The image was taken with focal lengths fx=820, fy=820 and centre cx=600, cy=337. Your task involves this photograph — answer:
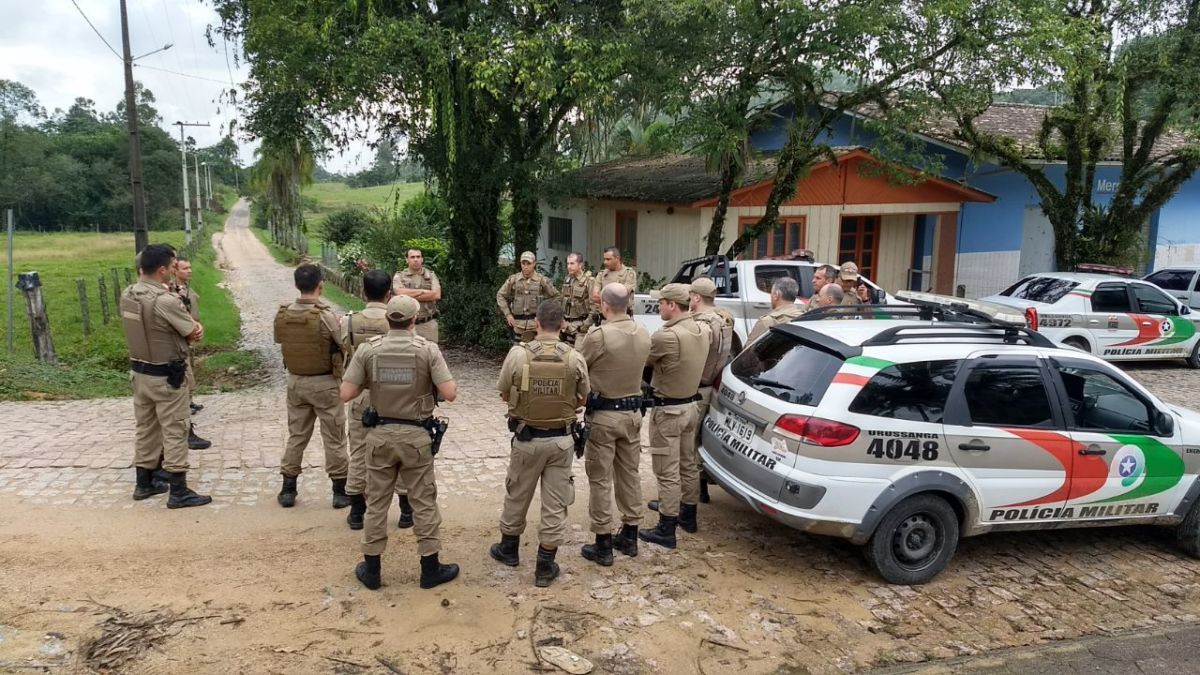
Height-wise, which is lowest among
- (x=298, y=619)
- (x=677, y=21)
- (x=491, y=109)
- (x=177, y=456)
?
(x=298, y=619)

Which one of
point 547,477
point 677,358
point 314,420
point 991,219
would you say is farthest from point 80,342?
point 991,219

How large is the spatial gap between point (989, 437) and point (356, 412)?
425 centimetres

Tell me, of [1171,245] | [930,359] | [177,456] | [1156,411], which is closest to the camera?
[930,359]

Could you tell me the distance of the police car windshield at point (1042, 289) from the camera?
11.9 meters

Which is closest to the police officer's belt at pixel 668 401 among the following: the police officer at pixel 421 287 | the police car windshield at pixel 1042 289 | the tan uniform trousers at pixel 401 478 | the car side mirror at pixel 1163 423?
the tan uniform trousers at pixel 401 478

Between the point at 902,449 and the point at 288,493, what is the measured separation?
4.35m

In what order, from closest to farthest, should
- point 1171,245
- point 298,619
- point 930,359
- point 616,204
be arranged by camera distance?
1. point 298,619
2. point 930,359
3. point 616,204
4. point 1171,245

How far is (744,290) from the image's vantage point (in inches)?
432

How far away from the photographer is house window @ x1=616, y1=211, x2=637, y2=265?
16.4 meters

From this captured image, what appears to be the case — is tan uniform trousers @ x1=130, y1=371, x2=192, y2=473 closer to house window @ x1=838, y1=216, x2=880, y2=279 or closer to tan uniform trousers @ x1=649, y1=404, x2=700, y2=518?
tan uniform trousers @ x1=649, y1=404, x2=700, y2=518

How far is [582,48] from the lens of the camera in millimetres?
10258

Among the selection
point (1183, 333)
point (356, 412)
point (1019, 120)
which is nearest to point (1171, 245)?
point (1019, 120)

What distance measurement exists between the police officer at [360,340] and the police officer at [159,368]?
126 cm

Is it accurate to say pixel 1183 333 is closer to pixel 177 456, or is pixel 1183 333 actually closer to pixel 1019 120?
pixel 1019 120
